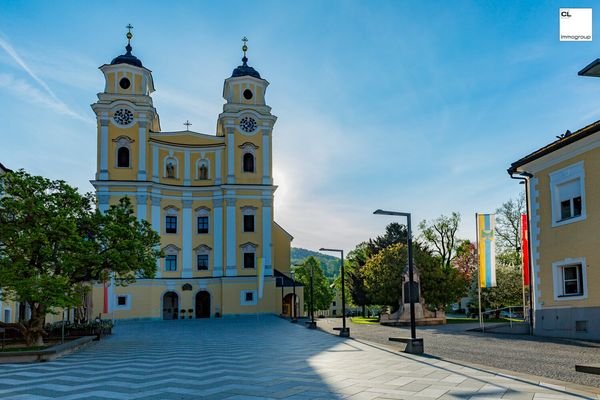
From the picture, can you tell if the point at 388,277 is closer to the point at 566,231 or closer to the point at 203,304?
the point at 203,304

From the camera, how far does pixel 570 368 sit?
39.8ft

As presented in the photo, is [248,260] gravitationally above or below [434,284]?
above

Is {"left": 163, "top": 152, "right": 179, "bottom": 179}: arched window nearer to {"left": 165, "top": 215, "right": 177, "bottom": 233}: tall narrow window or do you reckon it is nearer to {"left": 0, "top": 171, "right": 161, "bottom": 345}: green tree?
{"left": 165, "top": 215, "right": 177, "bottom": 233}: tall narrow window

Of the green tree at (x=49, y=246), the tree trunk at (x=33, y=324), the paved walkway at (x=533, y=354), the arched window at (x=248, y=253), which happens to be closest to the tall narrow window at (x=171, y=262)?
the arched window at (x=248, y=253)

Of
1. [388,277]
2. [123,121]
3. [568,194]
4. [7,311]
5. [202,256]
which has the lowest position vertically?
[7,311]

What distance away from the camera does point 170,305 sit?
54219 millimetres

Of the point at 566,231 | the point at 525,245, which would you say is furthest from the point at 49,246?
the point at 525,245

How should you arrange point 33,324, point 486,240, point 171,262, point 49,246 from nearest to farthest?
point 49,246, point 33,324, point 486,240, point 171,262

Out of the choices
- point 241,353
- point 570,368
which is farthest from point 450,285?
point 570,368

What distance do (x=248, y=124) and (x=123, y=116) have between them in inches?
456

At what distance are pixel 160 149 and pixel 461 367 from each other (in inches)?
1810

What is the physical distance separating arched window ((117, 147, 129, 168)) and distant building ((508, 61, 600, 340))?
37587mm

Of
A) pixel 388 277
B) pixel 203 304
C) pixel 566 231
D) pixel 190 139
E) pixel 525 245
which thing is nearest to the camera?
pixel 566 231

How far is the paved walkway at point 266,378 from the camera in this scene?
9.47 m
